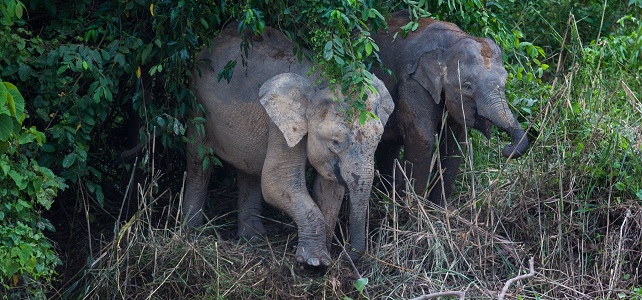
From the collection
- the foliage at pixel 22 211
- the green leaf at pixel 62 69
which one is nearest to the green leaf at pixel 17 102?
the foliage at pixel 22 211

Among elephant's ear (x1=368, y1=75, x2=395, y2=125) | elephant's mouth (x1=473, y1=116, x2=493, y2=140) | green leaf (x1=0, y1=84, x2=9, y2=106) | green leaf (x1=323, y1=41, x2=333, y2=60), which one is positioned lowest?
elephant's mouth (x1=473, y1=116, x2=493, y2=140)

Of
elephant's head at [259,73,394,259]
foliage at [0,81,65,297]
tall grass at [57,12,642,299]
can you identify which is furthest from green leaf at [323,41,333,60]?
foliage at [0,81,65,297]

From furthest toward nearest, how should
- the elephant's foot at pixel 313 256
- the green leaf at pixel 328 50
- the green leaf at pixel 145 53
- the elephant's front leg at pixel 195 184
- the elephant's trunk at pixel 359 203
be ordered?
the elephant's front leg at pixel 195 184 < the green leaf at pixel 145 53 < the elephant's foot at pixel 313 256 < the elephant's trunk at pixel 359 203 < the green leaf at pixel 328 50

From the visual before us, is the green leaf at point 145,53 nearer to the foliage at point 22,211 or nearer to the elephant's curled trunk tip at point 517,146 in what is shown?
the foliage at point 22,211

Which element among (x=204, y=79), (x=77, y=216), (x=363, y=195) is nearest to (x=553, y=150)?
(x=363, y=195)

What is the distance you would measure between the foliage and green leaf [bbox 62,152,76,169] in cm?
20

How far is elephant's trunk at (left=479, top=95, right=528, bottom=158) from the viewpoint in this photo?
6.28 m

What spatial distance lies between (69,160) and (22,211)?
0.50m

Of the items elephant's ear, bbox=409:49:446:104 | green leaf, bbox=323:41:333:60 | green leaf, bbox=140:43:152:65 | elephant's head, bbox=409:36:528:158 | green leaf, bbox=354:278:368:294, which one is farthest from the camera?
elephant's ear, bbox=409:49:446:104

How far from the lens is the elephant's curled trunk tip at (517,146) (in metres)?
6.25

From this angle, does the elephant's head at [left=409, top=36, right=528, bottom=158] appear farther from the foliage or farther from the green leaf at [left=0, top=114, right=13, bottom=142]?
the green leaf at [left=0, top=114, right=13, bottom=142]

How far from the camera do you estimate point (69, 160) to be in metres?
6.12

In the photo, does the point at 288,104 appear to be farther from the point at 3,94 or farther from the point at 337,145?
the point at 3,94

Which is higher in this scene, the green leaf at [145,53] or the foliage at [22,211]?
the green leaf at [145,53]
